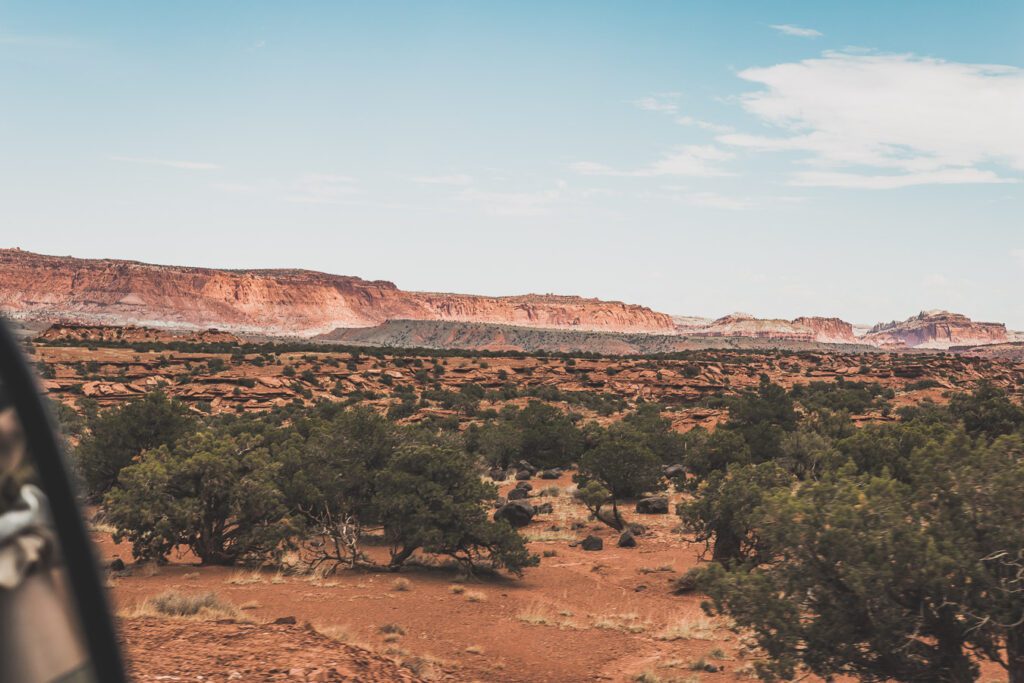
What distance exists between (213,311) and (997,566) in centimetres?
20235

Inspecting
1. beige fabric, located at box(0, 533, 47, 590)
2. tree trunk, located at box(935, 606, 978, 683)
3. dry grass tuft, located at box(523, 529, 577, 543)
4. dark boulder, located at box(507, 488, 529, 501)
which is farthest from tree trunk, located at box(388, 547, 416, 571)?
beige fabric, located at box(0, 533, 47, 590)

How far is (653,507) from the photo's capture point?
3155 centimetres

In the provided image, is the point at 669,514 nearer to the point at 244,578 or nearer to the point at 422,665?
the point at 244,578

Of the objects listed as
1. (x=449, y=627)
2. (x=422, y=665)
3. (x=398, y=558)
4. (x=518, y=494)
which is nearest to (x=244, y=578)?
(x=398, y=558)

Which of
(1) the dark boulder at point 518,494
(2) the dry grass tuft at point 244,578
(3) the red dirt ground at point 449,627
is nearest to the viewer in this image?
(3) the red dirt ground at point 449,627

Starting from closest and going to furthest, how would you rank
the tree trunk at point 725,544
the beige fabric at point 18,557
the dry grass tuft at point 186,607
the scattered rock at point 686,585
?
the beige fabric at point 18,557
the dry grass tuft at point 186,607
the scattered rock at point 686,585
the tree trunk at point 725,544

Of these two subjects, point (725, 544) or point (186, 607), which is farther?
point (725, 544)

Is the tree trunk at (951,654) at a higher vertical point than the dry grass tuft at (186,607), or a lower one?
higher

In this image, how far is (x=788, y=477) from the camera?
18922 mm

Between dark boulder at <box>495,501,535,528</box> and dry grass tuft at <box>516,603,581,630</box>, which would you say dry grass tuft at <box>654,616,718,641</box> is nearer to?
dry grass tuft at <box>516,603,581,630</box>

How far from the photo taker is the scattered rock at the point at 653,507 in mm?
31547

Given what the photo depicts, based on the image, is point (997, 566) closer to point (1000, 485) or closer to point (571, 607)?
point (1000, 485)

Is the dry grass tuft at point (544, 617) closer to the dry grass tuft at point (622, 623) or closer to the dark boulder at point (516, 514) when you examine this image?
the dry grass tuft at point (622, 623)

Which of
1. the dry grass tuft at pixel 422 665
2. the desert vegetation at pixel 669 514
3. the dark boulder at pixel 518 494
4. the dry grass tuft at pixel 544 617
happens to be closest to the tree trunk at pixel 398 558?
the desert vegetation at pixel 669 514
